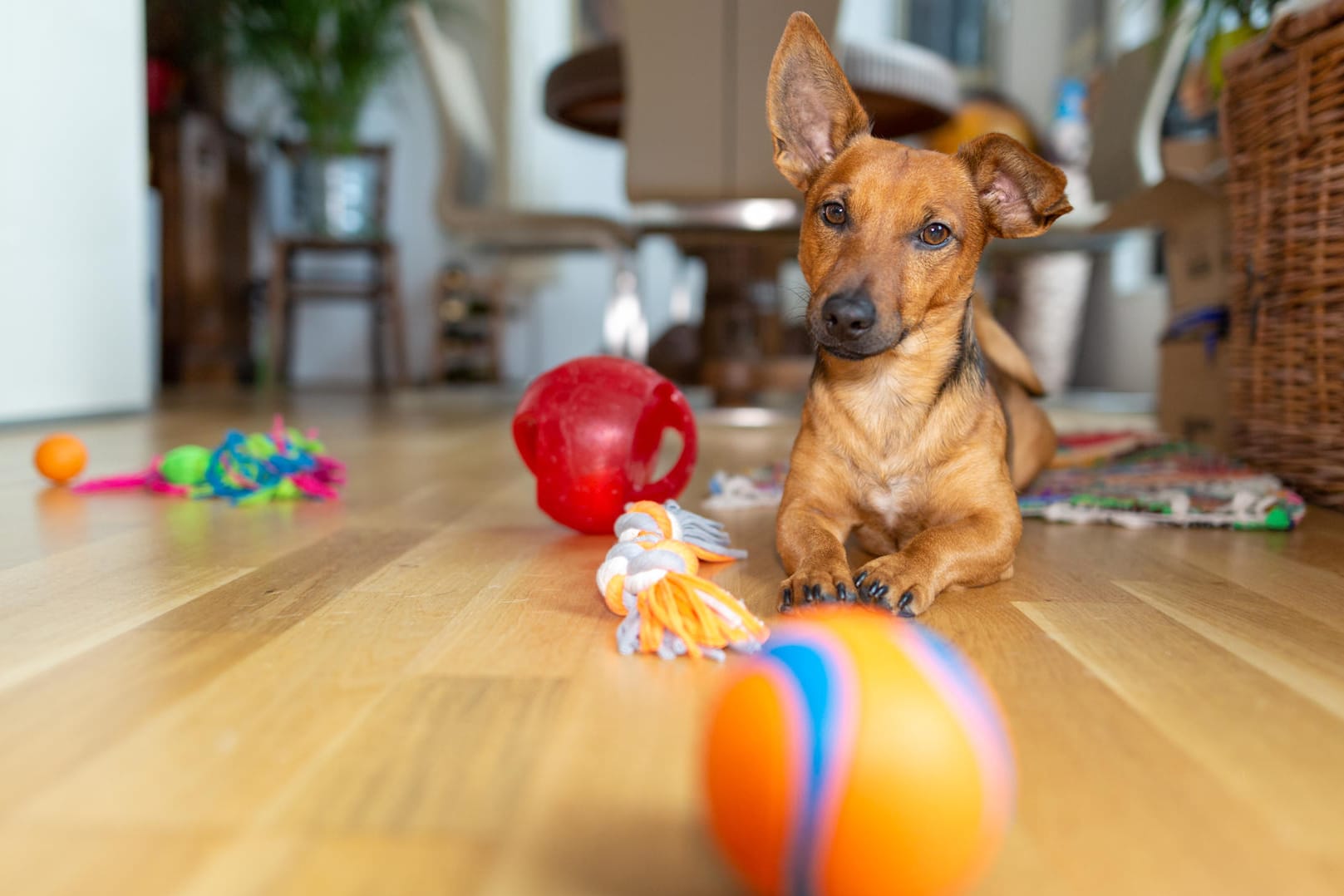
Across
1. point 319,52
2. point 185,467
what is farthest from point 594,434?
point 319,52

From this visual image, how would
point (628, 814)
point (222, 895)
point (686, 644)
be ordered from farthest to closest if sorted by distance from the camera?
point (686, 644), point (628, 814), point (222, 895)

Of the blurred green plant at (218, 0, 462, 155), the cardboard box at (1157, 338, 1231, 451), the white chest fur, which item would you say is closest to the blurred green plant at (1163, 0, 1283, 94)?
the cardboard box at (1157, 338, 1231, 451)

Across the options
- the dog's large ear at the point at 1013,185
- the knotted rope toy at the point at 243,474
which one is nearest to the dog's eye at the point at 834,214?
the dog's large ear at the point at 1013,185

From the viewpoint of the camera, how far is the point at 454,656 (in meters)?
1.09

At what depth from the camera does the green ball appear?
2266 mm

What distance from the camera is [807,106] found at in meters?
1.68

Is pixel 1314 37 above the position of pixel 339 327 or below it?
above

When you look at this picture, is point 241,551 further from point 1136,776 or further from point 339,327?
point 339,327

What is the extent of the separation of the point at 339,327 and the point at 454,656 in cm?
758

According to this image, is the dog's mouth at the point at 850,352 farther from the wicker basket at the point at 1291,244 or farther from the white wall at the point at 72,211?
the white wall at the point at 72,211

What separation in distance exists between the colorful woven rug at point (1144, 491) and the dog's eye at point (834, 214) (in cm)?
78

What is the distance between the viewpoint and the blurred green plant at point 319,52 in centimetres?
671

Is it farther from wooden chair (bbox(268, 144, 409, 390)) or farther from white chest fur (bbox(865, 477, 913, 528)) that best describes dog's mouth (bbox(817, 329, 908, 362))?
wooden chair (bbox(268, 144, 409, 390))

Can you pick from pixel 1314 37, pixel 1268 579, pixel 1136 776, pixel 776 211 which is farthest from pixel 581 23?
pixel 1136 776
